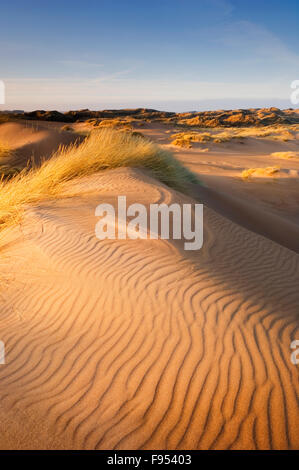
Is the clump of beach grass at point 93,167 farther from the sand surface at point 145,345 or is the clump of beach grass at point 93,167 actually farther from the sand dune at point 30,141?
the sand dune at point 30,141

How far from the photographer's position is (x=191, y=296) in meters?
2.94

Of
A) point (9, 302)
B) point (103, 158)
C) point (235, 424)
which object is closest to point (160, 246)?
point (9, 302)

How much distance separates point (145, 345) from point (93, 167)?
6437 mm

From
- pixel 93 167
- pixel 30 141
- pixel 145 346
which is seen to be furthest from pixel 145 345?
pixel 30 141

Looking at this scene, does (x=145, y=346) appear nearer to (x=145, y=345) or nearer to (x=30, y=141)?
(x=145, y=345)

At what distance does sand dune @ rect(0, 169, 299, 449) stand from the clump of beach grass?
214 centimetres

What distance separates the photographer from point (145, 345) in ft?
7.93

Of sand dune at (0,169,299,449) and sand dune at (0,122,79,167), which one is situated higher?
sand dune at (0,122,79,167)

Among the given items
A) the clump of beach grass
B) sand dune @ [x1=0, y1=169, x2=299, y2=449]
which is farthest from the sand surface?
the clump of beach grass

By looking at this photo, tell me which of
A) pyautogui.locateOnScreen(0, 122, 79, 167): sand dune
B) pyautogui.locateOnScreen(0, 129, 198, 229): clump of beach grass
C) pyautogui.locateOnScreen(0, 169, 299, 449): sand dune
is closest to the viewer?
pyautogui.locateOnScreen(0, 169, 299, 449): sand dune

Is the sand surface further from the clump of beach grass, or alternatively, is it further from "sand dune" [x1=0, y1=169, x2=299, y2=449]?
the clump of beach grass

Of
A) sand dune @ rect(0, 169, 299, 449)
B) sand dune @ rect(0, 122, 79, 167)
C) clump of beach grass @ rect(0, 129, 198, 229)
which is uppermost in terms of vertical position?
sand dune @ rect(0, 122, 79, 167)

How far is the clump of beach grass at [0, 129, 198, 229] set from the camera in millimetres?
6117
